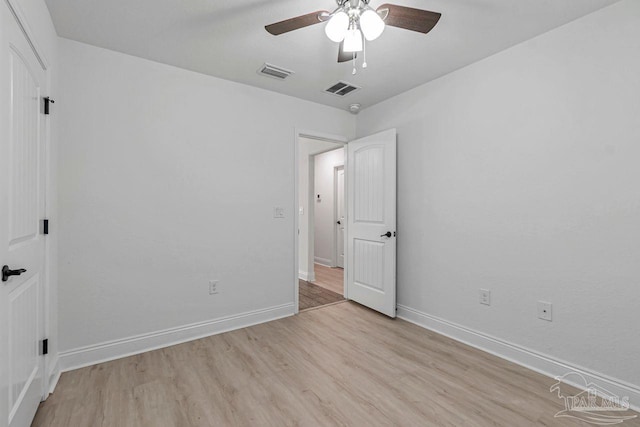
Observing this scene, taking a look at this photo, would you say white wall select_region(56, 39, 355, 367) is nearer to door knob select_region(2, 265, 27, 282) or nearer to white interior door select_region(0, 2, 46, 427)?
white interior door select_region(0, 2, 46, 427)

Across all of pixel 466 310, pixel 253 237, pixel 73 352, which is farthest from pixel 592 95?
pixel 73 352

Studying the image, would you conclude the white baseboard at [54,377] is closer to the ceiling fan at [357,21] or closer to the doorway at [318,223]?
the doorway at [318,223]

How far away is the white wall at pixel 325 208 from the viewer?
618 centimetres

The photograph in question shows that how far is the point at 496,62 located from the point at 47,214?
3.44 metres

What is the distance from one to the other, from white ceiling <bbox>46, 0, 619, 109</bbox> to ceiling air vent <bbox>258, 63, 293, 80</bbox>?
0.06m

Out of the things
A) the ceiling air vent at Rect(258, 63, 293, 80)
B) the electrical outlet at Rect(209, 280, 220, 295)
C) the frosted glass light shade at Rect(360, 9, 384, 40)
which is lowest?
the electrical outlet at Rect(209, 280, 220, 295)

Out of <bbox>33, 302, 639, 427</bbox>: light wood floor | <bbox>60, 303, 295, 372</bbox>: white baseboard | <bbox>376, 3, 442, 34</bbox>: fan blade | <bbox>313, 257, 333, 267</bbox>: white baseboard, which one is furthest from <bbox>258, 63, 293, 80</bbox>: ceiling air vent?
<bbox>313, 257, 333, 267</bbox>: white baseboard

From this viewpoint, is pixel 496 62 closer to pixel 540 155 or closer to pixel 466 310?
pixel 540 155

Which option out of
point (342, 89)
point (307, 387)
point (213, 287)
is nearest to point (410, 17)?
point (342, 89)

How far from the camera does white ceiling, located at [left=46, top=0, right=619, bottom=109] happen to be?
1.87 metres

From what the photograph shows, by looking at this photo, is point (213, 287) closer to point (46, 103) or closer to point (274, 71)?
point (46, 103)

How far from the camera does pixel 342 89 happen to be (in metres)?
3.13

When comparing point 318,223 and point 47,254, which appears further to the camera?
point 318,223

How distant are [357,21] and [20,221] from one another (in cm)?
201
